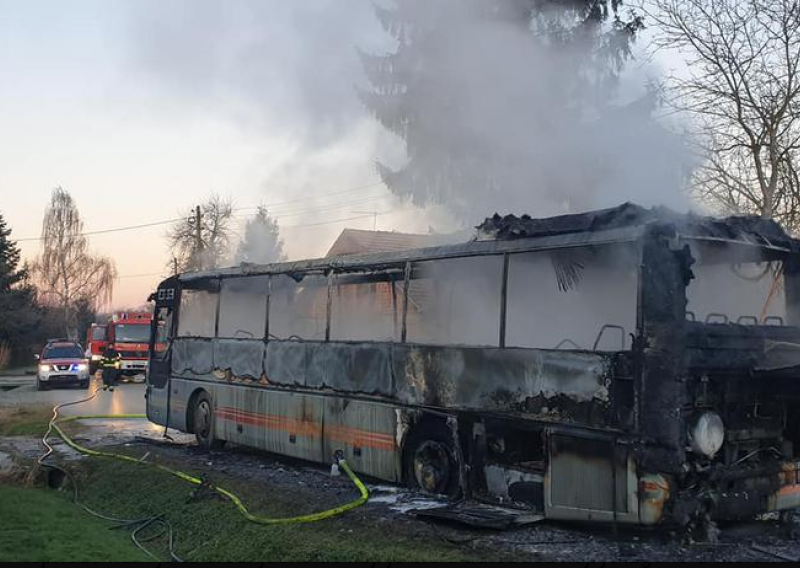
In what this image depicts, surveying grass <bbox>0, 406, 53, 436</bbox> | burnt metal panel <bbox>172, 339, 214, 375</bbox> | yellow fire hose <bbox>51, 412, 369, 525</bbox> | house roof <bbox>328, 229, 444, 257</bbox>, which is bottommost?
grass <bbox>0, 406, 53, 436</bbox>

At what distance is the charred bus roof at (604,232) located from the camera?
6.61 metres

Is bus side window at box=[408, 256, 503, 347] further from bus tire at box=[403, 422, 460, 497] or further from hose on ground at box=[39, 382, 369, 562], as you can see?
hose on ground at box=[39, 382, 369, 562]

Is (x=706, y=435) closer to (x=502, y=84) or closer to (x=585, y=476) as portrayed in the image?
(x=585, y=476)

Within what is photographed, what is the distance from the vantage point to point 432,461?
8.09 metres

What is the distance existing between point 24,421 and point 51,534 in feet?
30.1

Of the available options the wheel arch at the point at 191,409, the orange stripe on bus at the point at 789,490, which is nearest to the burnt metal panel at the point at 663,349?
the orange stripe on bus at the point at 789,490

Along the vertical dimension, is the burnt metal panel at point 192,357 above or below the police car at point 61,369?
above

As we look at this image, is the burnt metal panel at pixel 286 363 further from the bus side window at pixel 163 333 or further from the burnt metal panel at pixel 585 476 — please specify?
the burnt metal panel at pixel 585 476

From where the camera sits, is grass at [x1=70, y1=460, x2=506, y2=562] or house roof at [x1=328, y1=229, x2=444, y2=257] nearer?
grass at [x1=70, y1=460, x2=506, y2=562]

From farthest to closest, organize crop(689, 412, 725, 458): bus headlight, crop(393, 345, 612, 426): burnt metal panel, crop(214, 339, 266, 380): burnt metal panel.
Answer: crop(214, 339, 266, 380): burnt metal panel, crop(393, 345, 612, 426): burnt metal panel, crop(689, 412, 725, 458): bus headlight

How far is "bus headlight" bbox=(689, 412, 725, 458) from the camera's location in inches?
235

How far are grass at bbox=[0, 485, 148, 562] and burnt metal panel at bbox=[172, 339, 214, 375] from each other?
3281 mm

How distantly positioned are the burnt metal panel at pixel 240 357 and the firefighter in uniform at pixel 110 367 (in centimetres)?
1413

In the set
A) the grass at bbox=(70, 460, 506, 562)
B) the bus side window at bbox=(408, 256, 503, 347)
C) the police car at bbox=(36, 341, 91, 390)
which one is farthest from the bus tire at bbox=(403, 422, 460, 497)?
the police car at bbox=(36, 341, 91, 390)
